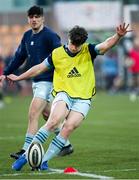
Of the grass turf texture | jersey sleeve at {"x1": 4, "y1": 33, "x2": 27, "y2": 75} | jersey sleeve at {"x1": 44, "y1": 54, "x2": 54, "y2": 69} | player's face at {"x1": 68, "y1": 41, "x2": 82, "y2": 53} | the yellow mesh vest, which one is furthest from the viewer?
jersey sleeve at {"x1": 4, "y1": 33, "x2": 27, "y2": 75}

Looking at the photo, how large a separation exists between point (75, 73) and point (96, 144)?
4.26 metres

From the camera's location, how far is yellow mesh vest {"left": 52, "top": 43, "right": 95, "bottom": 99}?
43.7 ft

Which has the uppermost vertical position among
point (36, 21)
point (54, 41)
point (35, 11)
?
point (35, 11)

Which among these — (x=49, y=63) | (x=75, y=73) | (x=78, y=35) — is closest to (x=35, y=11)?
(x=49, y=63)

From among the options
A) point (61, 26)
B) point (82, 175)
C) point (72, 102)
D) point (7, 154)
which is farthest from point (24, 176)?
point (61, 26)

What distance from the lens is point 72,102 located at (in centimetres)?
1333

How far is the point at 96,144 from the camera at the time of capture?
17.4 m

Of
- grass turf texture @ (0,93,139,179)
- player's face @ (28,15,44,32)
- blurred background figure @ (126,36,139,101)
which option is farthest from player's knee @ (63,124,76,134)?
blurred background figure @ (126,36,139,101)

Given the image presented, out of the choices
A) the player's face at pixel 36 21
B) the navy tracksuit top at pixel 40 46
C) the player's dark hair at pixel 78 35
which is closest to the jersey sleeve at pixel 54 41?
the navy tracksuit top at pixel 40 46

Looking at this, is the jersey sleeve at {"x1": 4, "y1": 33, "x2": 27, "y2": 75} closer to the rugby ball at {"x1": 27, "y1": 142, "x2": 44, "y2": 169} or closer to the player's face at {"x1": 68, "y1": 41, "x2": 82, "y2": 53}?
the player's face at {"x1": 68, "y1": 41, "x2": 82, "y2": 53}

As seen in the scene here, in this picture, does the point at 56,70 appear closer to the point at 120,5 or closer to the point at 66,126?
the point at 66,126

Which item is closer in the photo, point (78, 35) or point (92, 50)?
point (78, 35)

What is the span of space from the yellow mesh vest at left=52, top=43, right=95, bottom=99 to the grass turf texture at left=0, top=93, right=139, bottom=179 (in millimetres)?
1130

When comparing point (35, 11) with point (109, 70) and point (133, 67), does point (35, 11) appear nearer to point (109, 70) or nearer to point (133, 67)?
point (133, 67)
